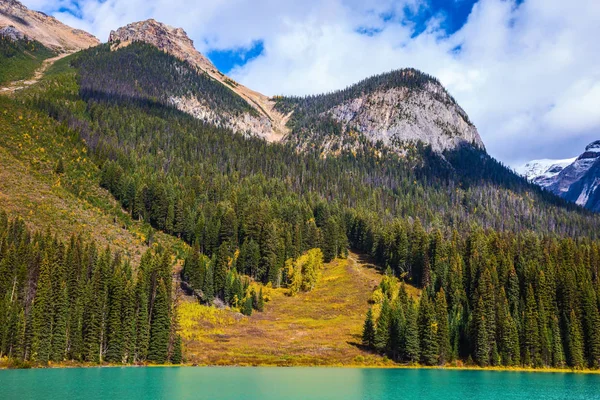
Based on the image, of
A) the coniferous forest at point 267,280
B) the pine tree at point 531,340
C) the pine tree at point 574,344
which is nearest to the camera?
the coniferous forest at point 267,280

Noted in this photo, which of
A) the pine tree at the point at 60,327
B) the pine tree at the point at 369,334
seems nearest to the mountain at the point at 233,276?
the pine tree at the point at 60,327

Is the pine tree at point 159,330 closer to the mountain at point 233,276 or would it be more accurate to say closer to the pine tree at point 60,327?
the mountain at point 233,276

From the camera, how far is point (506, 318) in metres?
101

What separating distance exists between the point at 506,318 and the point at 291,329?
46157mm

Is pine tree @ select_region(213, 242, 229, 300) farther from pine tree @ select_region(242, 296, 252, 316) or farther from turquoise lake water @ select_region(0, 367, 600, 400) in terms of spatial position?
turquoise lake water @ select_region(0, 367, 600, 400)

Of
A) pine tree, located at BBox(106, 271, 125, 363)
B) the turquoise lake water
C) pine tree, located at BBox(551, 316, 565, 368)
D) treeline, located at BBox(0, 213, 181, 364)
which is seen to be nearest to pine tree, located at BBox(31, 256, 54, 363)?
treeline, located at BBox(0, 213, 181, 364)

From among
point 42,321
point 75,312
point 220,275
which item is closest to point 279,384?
point 75,312

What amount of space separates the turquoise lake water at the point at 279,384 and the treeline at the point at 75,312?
26.9 feet

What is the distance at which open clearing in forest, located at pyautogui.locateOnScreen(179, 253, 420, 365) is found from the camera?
96.5 meters

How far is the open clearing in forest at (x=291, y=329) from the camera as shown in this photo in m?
96.5

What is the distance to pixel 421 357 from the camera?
98688mm

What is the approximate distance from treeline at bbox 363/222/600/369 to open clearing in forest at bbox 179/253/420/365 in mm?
7923

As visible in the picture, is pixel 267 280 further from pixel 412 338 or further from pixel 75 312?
pixel 75 312

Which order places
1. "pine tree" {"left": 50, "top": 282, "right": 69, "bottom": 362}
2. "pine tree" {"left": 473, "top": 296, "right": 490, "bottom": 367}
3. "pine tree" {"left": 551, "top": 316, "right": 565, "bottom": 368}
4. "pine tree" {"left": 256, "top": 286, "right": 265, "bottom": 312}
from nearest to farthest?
"pine tree" {"left": 50, "top": 282, "right": 69, "bottom": 362}, "pine tree" {"left": 551, "top": 316, "right": 565, "bottom": 368}, "pine tree" {"left": 473, "top": 296, "right": 490, "bottom": 367}, "pine tree" {"left": 256, "top": 286, "right": 265, "bottom": 312}
